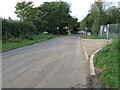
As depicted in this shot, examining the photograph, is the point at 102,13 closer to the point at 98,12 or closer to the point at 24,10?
A: the point at 98,12

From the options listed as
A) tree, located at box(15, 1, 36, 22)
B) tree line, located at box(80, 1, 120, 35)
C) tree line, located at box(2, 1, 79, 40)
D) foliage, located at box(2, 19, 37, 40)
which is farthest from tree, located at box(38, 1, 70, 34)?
foliage, located at box(2, 19, 37, 40)

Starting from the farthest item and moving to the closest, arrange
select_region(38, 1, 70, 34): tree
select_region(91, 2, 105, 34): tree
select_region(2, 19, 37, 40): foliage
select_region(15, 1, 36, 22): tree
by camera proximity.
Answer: select_region(38, 1, 70, 34): tree, select_region(15, 1, 36, 22): tree, select_region(91, 2, 105, 34): tree, select_region(2, 19, 37, 40): foliage

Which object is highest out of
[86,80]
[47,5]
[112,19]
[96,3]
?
[47,5]

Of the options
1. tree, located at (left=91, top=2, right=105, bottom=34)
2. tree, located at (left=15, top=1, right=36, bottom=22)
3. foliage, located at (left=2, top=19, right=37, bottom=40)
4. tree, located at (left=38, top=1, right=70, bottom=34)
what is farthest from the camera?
tree, located at (left=38, top=1, right=70, bottom=34)

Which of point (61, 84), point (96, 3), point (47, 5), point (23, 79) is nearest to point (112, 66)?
point (61, 84)

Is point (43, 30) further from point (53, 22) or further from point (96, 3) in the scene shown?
point (96, 3)

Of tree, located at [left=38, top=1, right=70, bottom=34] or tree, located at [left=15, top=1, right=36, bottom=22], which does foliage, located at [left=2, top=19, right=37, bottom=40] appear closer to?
tree, located at [left=15, top=1, right=36, bottom=22]

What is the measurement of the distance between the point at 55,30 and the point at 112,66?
164 feet

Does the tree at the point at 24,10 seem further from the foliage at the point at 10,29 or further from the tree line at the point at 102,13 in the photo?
the tree line at the point at 102,13

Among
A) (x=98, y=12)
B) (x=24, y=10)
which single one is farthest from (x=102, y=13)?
(x=24, y=10)

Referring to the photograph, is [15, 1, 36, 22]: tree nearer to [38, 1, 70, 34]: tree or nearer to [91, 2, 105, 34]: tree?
[38, 1, 70, 34]: tree

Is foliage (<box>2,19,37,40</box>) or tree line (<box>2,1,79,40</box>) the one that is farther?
tree line (<box>2,1,79,40</box>)

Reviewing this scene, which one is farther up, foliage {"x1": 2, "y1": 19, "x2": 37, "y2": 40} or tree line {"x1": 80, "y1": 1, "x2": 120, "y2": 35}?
tree line {"x1": 80, "y1": 1, "x2": 120, "y2": 35}

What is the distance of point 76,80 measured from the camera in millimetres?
5188
